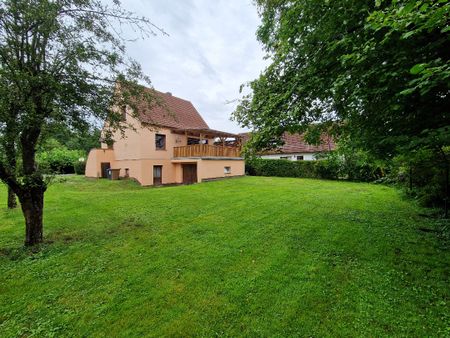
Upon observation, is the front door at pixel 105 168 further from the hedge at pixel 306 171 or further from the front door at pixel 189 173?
the hedge at pixel 306 171

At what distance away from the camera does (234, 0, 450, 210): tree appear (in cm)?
310

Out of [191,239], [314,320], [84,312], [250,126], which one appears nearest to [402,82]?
[250,126]

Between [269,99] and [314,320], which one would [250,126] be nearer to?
[269,99]

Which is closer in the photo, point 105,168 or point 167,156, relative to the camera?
point 167,156

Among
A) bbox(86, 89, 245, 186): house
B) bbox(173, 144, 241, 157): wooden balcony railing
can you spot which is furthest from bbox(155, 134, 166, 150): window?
bbox(173, 144, 241, 157): wooden balcony railing

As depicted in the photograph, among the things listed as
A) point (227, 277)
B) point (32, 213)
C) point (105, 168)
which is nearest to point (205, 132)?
point (105, 168)

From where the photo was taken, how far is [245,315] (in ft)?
8.73

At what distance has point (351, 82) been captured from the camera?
3.54 metres

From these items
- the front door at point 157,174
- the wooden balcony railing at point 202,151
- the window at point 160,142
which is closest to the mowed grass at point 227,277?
the wooden balcony railing at point 202,151

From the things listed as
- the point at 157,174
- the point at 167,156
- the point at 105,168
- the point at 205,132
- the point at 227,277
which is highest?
the point at 205,132

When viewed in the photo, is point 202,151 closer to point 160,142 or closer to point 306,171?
point 160,142

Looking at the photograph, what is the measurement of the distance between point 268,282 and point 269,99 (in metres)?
3.43

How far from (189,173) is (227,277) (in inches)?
554

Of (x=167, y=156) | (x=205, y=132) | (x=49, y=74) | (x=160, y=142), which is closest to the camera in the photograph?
(x=49, y=74)
